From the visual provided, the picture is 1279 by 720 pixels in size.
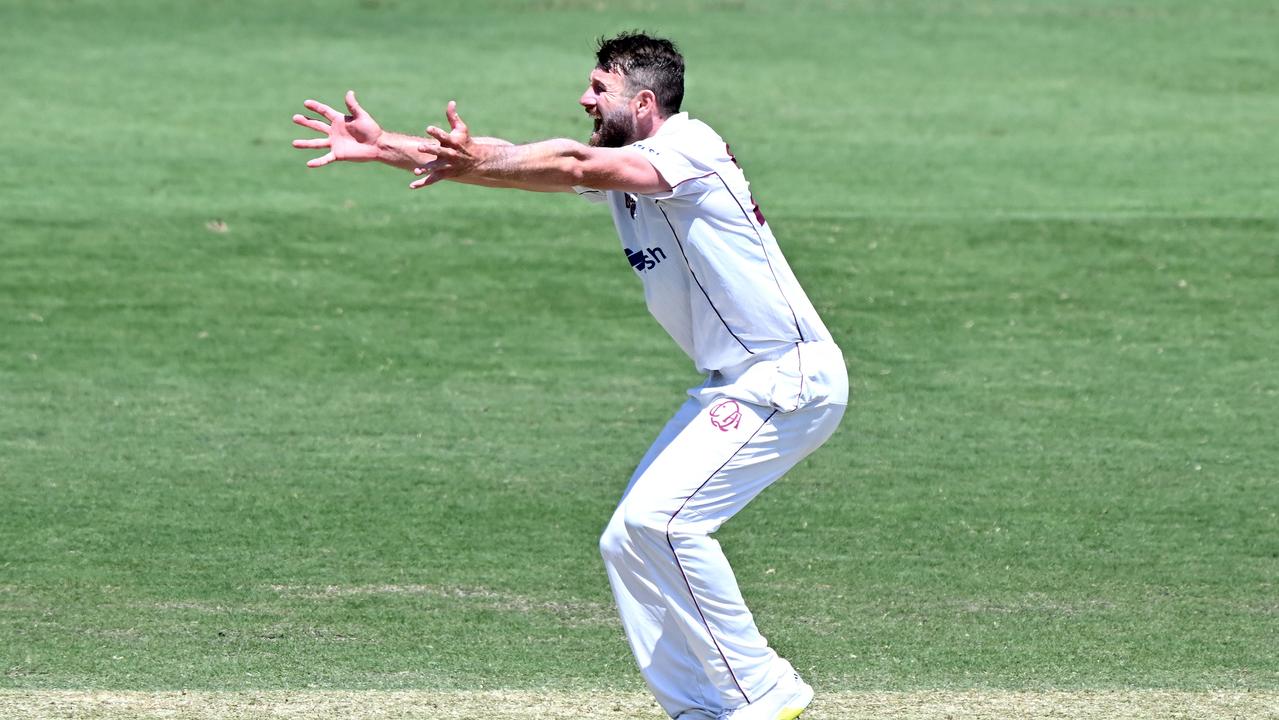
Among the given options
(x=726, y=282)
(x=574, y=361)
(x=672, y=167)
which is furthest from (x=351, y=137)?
(x=574, y=361)

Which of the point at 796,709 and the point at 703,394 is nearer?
the point at 796,709

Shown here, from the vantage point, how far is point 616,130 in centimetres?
588

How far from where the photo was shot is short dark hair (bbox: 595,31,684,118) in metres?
5.78

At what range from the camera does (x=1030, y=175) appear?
672 inches

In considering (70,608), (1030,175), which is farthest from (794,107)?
(70,608)

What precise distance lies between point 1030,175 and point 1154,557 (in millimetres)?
9047

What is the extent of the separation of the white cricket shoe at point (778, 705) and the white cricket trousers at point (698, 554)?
0.03 m

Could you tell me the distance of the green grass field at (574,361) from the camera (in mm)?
7496

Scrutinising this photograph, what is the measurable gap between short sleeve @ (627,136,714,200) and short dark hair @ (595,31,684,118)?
0.88 feet

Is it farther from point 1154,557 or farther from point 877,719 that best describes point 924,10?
point 877,719

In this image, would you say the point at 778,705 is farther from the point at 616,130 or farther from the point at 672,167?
the point at 616,130

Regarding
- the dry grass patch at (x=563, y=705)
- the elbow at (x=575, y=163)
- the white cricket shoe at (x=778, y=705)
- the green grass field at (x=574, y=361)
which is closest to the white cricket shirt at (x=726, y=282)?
the elbow at (x=575, y=163)

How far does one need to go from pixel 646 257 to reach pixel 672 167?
0.41 metres

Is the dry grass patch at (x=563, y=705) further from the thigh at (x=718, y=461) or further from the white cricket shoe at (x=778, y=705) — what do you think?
the thigh at (x=718, y=461)
